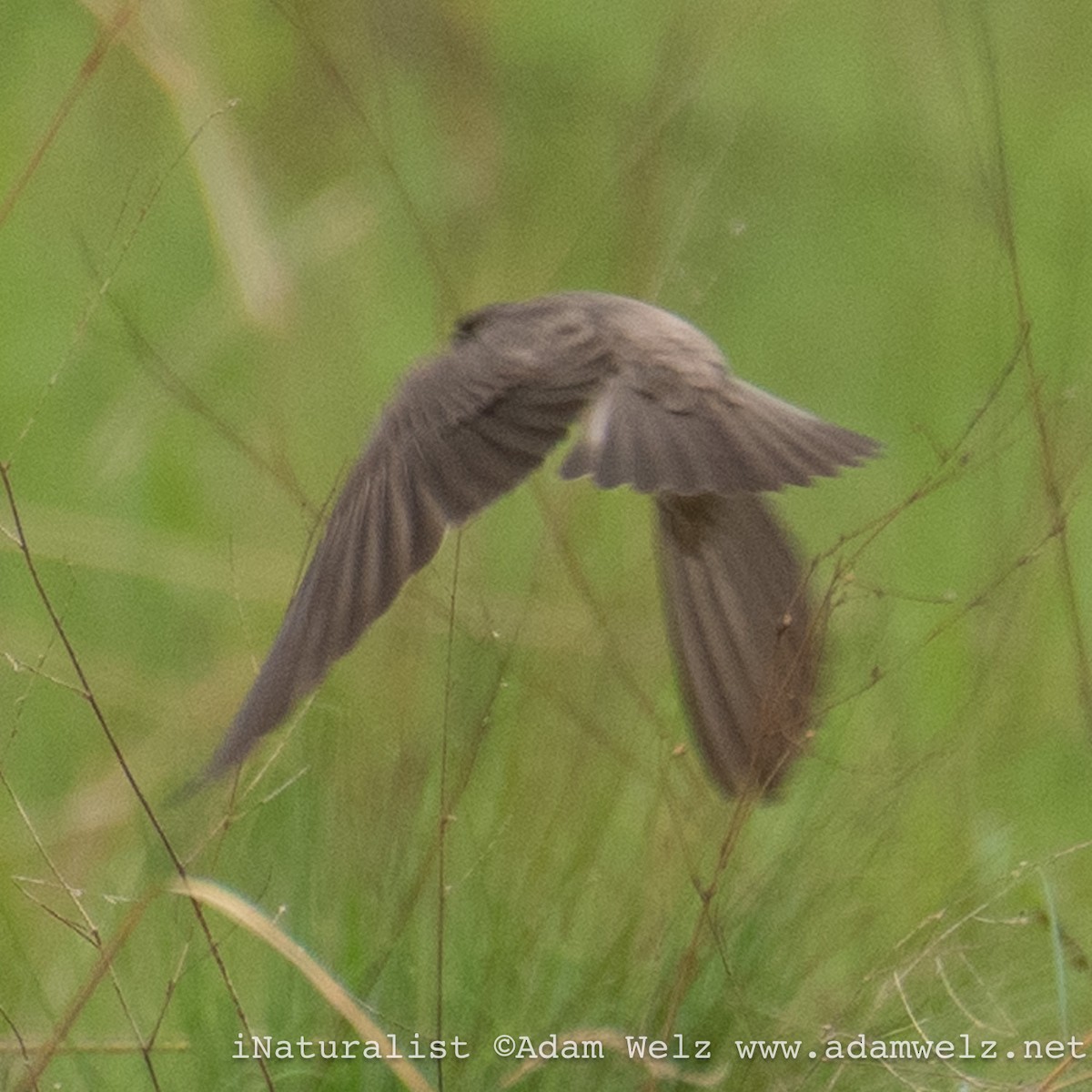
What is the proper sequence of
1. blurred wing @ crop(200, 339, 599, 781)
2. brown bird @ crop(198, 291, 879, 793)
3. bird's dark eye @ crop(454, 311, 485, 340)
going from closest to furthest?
blurred wing @ crop(200, 339, 599, 781) < brown bird @ crop(198, 291, 879, 793) < bird's dark eye @ crop(454, 311, 485, 340)

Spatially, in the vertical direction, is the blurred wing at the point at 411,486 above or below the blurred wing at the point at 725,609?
above

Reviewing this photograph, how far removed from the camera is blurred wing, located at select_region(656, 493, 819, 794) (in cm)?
251

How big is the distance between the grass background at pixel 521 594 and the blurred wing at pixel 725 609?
52 mm

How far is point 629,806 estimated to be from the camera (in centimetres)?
277

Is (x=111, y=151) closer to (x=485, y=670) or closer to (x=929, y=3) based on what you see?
(x=929, y=3)

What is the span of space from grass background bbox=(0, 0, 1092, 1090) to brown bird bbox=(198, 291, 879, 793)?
79 mm

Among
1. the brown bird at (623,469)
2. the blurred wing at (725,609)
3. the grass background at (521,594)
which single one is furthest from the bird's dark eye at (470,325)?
the blurred wing at (725,609)

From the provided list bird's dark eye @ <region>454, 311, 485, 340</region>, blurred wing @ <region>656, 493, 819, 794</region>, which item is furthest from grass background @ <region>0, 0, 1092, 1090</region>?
bird's dark eye @ <region>454, 311, 485, 340</region>

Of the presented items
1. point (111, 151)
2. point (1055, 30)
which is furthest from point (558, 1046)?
point (1055, 30)

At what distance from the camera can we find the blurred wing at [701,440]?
97.4 inches

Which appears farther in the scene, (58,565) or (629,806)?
(58,565)

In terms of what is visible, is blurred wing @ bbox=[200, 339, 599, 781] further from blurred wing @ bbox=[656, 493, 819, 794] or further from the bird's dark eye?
blurred wing @ bbox=[656, 493, 819, 794]

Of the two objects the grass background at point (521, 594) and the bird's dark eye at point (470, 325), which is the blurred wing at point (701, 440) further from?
the bird's dark eye at point (470, 325)

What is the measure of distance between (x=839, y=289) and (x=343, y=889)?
9.89ft
